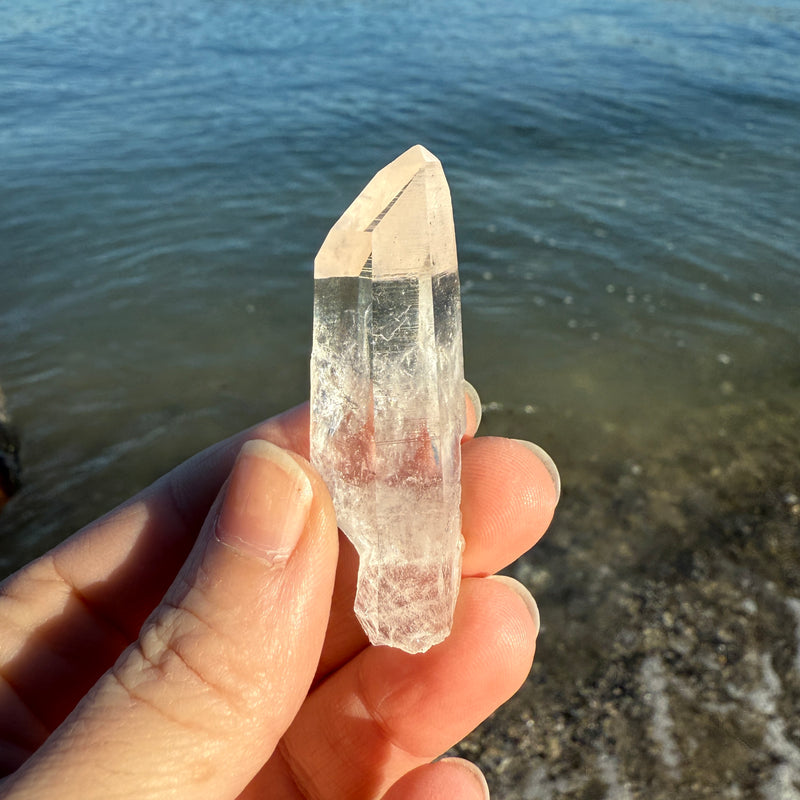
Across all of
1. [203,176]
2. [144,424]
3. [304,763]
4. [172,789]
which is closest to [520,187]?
[203,176]

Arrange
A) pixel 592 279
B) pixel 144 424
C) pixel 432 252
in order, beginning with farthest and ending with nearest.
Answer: pixel 592 279 → pixel 144 424 → pixel 432 252

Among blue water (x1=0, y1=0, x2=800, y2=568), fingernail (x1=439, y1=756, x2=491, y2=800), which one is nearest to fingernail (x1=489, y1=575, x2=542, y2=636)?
fingernail (x1=439, y1=756, x2=491, y2=800)

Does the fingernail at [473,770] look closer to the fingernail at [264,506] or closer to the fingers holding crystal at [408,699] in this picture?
the fingers holding crystal at [408,699]

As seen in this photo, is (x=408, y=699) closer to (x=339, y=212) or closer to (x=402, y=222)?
(x=402, y=222)

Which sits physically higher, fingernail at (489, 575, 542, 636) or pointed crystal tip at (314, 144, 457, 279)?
pointed crystal tip at (314, 144, 457, 279)

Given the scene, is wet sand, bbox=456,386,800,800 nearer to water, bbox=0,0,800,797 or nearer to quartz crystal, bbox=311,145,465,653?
water, bbox=0,0,800,797

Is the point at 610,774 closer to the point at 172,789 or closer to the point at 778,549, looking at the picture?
the point at 778,549
